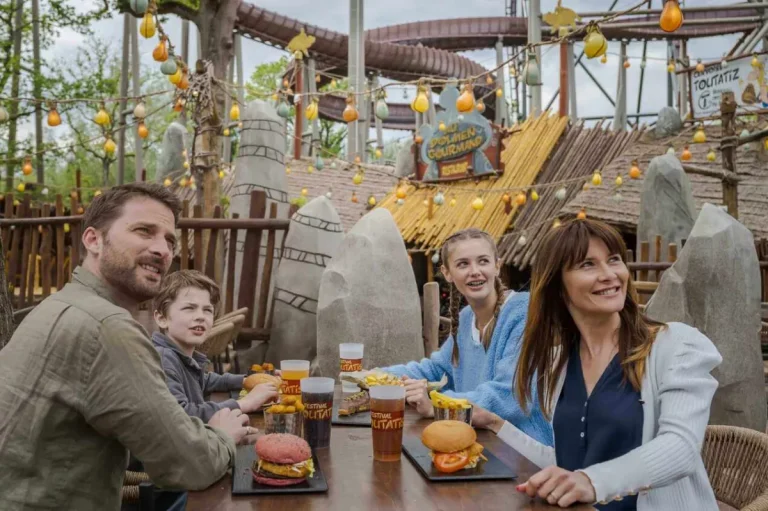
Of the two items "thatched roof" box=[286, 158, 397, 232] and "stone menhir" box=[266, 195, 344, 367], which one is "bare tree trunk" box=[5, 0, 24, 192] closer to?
"thatched roof" box=[286, 158, 397, 232]

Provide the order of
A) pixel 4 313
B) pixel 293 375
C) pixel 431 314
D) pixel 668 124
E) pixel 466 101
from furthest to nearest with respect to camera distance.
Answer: pixel 668 124
pixel 431 314
pixel 466 101
pixel 4 313
pixel 293 375

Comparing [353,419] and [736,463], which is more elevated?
[353,419]

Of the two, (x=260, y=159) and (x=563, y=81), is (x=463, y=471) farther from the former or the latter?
(x=563, y=81)

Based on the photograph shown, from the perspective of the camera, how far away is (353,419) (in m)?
2.47

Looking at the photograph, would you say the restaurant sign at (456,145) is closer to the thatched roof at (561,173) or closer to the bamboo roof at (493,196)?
the bamboo roof at (493,196)

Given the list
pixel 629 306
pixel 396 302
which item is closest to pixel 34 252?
pixel 396 302

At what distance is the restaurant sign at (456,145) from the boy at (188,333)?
1027cm

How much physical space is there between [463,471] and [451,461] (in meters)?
0.04

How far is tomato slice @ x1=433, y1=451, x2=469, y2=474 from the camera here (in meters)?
1.83

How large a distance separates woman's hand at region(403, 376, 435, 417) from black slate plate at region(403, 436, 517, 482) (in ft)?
1.52

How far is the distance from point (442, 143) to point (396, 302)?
29.5 ft

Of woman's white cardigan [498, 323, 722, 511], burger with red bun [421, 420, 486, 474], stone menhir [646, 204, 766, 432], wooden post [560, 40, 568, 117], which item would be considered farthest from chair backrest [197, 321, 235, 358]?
wooden post [560, 40, 568, 117]

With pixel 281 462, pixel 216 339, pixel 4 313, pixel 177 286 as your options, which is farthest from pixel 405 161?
pixel 281 462

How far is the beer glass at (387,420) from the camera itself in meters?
1.93
